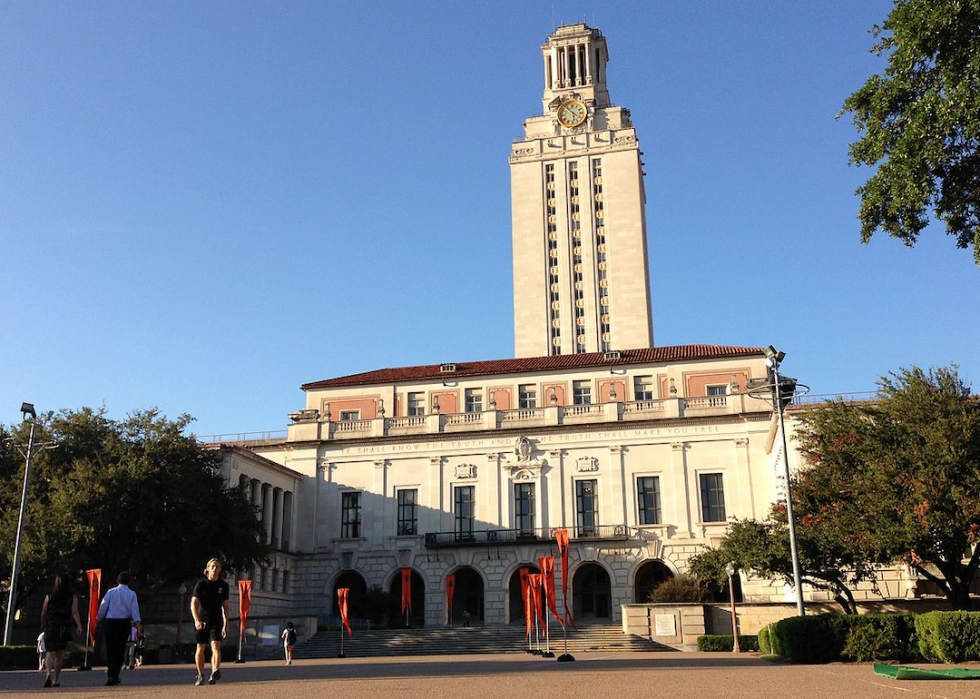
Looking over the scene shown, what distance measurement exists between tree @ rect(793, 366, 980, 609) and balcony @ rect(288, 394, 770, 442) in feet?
57.8

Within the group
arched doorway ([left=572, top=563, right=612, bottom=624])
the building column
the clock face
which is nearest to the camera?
the building column

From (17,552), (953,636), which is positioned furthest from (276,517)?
(953,636)

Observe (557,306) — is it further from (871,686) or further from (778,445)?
(871,686)

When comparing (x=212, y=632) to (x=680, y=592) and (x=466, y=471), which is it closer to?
(x=680, y=592)

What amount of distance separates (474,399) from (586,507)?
428 inches

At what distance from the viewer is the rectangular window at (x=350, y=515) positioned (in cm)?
5791

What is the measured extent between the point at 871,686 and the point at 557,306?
264ft

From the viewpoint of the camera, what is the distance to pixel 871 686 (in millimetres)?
13344

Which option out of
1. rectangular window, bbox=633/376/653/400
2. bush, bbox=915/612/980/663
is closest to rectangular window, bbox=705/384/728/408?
rectangular window, bbox=633/376/653/400

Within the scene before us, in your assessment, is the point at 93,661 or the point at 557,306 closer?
the point at 93,661

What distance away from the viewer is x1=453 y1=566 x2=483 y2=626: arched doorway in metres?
57.7

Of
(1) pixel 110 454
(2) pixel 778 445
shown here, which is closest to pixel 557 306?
(2) pixel 778 445

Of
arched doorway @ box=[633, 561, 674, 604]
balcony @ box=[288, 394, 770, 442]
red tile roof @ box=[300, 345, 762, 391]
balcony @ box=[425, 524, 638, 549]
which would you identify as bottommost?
arched doorway @ box=[633, 561, 674, 604]

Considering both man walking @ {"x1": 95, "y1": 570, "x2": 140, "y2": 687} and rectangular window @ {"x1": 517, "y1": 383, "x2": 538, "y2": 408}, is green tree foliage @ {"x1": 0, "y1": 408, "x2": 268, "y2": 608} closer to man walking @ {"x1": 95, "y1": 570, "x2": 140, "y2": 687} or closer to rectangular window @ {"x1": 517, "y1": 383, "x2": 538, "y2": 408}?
rectangular window @ {"x1": 517, "y1": 383, "x2": 538, "y2": 408}
